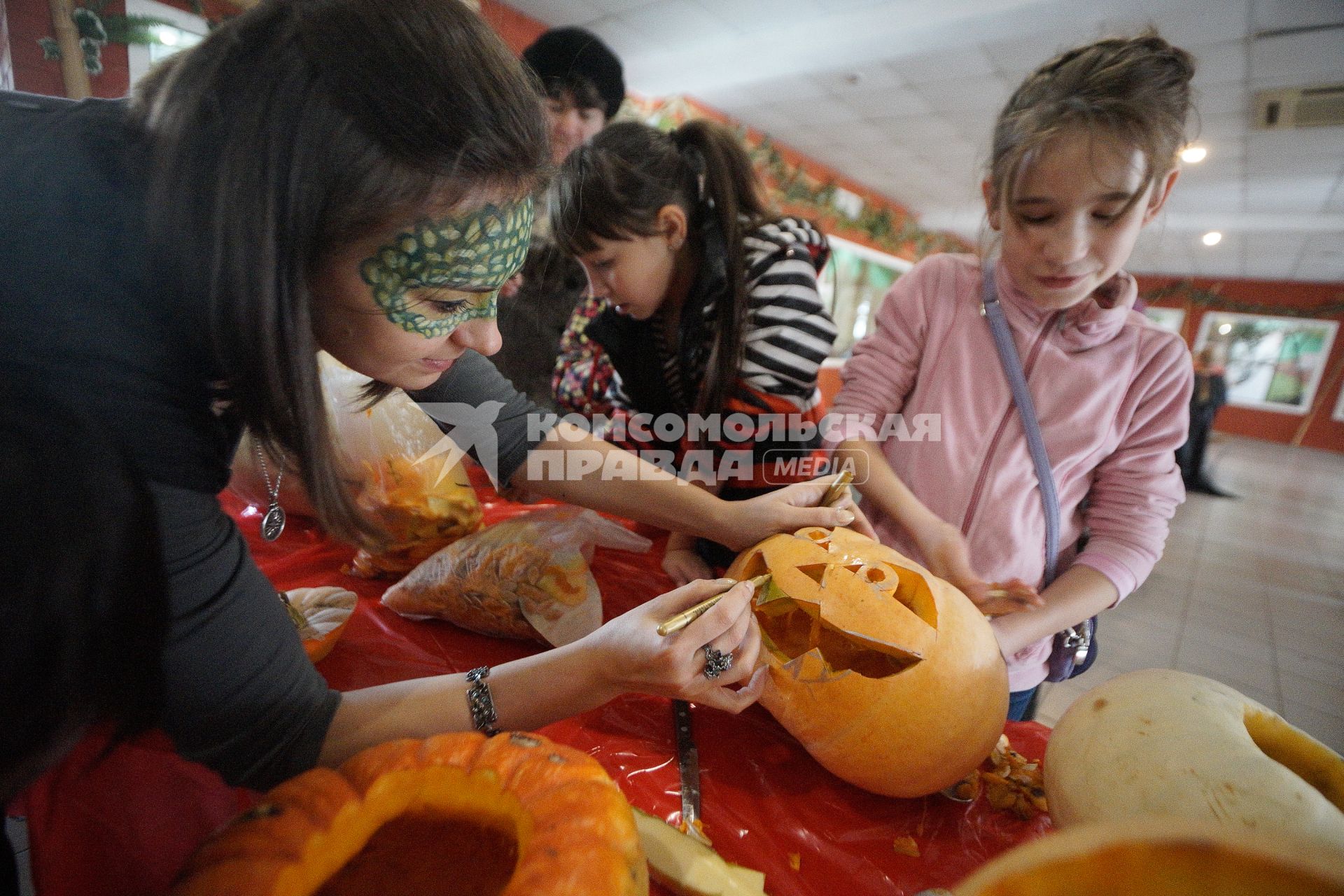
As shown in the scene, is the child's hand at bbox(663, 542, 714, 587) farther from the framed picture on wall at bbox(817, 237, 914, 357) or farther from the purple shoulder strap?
the framed picture on wall at bbox(817, 237, 914, 357)

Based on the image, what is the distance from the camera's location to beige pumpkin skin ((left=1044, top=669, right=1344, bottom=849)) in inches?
18.5

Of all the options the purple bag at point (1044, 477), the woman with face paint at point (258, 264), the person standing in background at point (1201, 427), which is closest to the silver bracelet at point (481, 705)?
the woman with face paint at point (258, 264)

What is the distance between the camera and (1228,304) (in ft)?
37.4

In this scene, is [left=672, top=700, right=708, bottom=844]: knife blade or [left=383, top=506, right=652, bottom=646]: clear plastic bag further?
[left=383, top=506, right=652, bottom=646]: clear plastic bag

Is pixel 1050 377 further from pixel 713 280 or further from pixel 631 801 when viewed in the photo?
pixel 631 801

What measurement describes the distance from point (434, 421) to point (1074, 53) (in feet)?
4.00

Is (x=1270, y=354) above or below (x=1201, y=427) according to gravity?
above

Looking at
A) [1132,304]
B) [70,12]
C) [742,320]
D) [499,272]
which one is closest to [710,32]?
[70,12]

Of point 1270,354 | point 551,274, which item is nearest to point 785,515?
point 551,274

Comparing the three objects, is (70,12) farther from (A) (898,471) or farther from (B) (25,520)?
(A) (898,471)

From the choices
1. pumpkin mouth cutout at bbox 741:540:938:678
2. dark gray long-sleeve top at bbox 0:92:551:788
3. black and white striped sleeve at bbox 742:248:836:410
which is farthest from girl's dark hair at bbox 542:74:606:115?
pumpkin mouth cutout at bbox 741:540:938:678

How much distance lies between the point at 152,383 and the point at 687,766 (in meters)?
0.66

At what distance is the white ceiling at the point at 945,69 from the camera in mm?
3268

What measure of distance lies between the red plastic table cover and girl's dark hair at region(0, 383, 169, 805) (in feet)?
0.26
